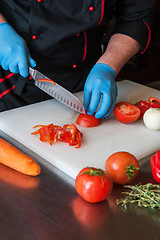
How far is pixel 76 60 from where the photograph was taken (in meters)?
1.69

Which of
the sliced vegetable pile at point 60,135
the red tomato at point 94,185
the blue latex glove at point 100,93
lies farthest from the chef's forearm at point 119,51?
the red tomato at point 94,185

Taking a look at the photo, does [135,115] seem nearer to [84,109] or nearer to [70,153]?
[84,109]

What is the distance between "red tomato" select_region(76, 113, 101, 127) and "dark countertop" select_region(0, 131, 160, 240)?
0.37 meters

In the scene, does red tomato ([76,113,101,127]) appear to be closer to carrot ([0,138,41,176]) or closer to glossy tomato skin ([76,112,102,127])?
glossy tomato skin ([76,112,102,127])

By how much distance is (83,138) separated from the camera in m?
1.28

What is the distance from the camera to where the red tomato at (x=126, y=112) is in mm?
1376

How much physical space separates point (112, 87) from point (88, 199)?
670 mm

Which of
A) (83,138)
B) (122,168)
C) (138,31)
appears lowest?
(83,138)

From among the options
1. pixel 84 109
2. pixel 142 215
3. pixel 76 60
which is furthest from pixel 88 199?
pixel 76 60

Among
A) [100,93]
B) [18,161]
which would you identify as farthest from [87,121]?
[18,161]

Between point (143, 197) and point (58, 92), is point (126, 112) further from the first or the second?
point (143, 197)

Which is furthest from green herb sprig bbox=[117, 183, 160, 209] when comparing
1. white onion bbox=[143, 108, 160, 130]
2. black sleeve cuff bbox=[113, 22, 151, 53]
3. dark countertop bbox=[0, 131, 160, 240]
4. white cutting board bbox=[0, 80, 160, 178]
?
black sleeve cuff bbox=[113, 22, 151, 53]

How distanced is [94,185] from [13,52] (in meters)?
0.74

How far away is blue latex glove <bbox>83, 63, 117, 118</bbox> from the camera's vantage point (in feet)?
4.57
